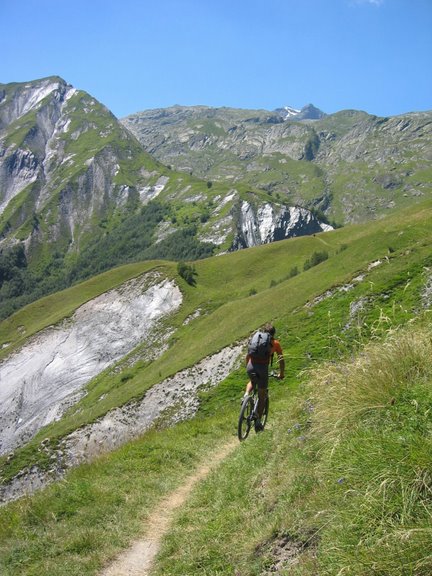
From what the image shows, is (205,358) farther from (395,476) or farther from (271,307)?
(395,476)

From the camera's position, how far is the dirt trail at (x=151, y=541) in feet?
25.8

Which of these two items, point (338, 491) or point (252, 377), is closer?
point (338, 491)

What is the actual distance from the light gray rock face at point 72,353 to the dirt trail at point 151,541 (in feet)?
189

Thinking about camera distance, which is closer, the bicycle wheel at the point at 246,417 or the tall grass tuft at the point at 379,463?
the tall grass tuft at the point at 379,463

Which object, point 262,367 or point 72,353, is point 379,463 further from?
point 72,353

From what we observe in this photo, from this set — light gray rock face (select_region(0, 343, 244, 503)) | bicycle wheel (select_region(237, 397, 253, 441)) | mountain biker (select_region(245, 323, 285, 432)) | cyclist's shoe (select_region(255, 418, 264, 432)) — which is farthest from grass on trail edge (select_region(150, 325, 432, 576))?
light gray rock face (select_region(0, 343, 244, 503))

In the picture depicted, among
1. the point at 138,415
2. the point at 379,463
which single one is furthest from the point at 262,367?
the point at 138,415

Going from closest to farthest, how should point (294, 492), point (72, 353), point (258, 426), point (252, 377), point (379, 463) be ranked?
point (379, 463) → point (294, 492) → point (252, 377) → point (258, 426) → point (72, 353)

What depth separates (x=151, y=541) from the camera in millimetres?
8875

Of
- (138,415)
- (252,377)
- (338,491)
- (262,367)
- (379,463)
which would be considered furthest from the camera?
(138,415)

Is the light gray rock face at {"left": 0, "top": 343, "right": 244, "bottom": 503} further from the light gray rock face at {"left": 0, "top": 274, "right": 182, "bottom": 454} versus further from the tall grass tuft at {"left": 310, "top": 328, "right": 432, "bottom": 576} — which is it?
the light gray rock face at {"left": 0, "top": 274, "right": 182, "bottom": 454}

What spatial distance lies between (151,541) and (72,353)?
70841 mm

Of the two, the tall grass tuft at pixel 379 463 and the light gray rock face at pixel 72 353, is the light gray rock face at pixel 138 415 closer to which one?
the tall grass tuft at pixel 379 463

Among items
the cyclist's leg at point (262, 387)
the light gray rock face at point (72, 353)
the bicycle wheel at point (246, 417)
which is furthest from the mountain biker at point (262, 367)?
the light gray rock face at point (72, 353)
